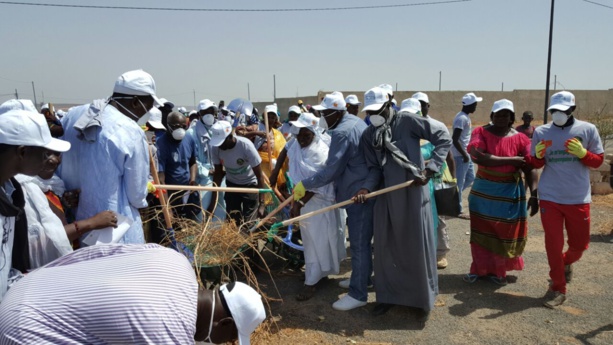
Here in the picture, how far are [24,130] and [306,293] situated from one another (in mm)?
3354

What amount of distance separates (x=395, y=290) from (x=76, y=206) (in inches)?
111

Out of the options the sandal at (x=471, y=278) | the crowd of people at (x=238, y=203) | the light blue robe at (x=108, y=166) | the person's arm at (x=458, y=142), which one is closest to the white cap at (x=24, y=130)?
the crowd of people at (x=238, y=203)

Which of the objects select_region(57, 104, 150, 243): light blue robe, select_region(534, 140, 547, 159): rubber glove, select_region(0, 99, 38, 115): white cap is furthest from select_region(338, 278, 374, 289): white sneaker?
select_region(0, 99, 38, 115): white cap

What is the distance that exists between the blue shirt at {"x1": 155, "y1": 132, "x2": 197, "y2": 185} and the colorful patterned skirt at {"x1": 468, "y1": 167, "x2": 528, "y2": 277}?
347cm

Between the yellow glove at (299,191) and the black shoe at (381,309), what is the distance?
51.8 inches

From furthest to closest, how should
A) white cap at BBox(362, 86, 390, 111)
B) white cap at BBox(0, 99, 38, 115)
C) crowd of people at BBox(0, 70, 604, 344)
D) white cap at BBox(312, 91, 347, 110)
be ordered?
1. white cap at BBox(312, 91, 347, 110)
2. white cap at BBox(362, 86, 390, 111)
3. white cap at BBox(0, 99, 38, 115)
4. crowd of people at BBox(0, 70, 604, 344)

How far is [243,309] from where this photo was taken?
6.87ft

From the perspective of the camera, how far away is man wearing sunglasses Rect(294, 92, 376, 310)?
4605mm

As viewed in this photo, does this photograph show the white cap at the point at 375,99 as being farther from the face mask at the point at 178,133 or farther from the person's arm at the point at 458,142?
the person's arm at the point at 458,142

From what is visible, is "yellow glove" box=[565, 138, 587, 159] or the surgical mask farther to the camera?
the surgical mask

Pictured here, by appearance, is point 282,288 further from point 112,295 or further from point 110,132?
point 112,295

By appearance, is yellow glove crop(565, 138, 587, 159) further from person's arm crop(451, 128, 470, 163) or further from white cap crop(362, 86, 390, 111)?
person's arm crop(451, 128, 470, 163)

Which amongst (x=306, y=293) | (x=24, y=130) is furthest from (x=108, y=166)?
(x=306, y=293)

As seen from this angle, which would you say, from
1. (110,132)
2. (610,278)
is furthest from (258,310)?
(610,278)
